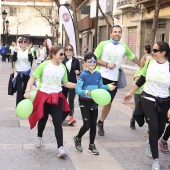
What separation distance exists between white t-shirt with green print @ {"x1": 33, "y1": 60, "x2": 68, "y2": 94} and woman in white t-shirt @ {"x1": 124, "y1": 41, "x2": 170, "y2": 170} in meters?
1.30

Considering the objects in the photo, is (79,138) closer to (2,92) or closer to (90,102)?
(90,102)

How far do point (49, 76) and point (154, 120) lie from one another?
5.49ft

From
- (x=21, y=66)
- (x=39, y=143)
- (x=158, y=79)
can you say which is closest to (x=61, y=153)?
(x=39, y=143)

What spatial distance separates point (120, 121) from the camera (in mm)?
8234

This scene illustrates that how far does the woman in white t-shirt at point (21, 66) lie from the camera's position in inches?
331

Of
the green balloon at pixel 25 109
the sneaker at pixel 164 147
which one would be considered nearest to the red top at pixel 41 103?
the green balloon at pixel 25 109

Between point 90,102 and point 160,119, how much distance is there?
108 centimetres

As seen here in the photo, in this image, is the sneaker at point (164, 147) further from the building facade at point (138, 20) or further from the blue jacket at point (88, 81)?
the building facade at point (138, 20)

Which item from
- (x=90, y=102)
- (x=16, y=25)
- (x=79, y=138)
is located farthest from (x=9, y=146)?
(x=16, y=25)

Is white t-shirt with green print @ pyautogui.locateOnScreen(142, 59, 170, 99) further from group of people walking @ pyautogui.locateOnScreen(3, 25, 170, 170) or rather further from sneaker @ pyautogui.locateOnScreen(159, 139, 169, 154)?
sneaker @ pyautogui.locateOnScreen(159, 139, 169, 154)

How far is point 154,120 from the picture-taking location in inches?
193

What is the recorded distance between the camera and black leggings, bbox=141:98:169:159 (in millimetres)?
4906

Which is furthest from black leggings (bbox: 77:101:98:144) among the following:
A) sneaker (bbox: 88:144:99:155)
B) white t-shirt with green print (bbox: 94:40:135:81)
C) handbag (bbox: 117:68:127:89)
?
handbag (bbox: 117:68:127:89)

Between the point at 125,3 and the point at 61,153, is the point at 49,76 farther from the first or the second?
the point at 125,3
